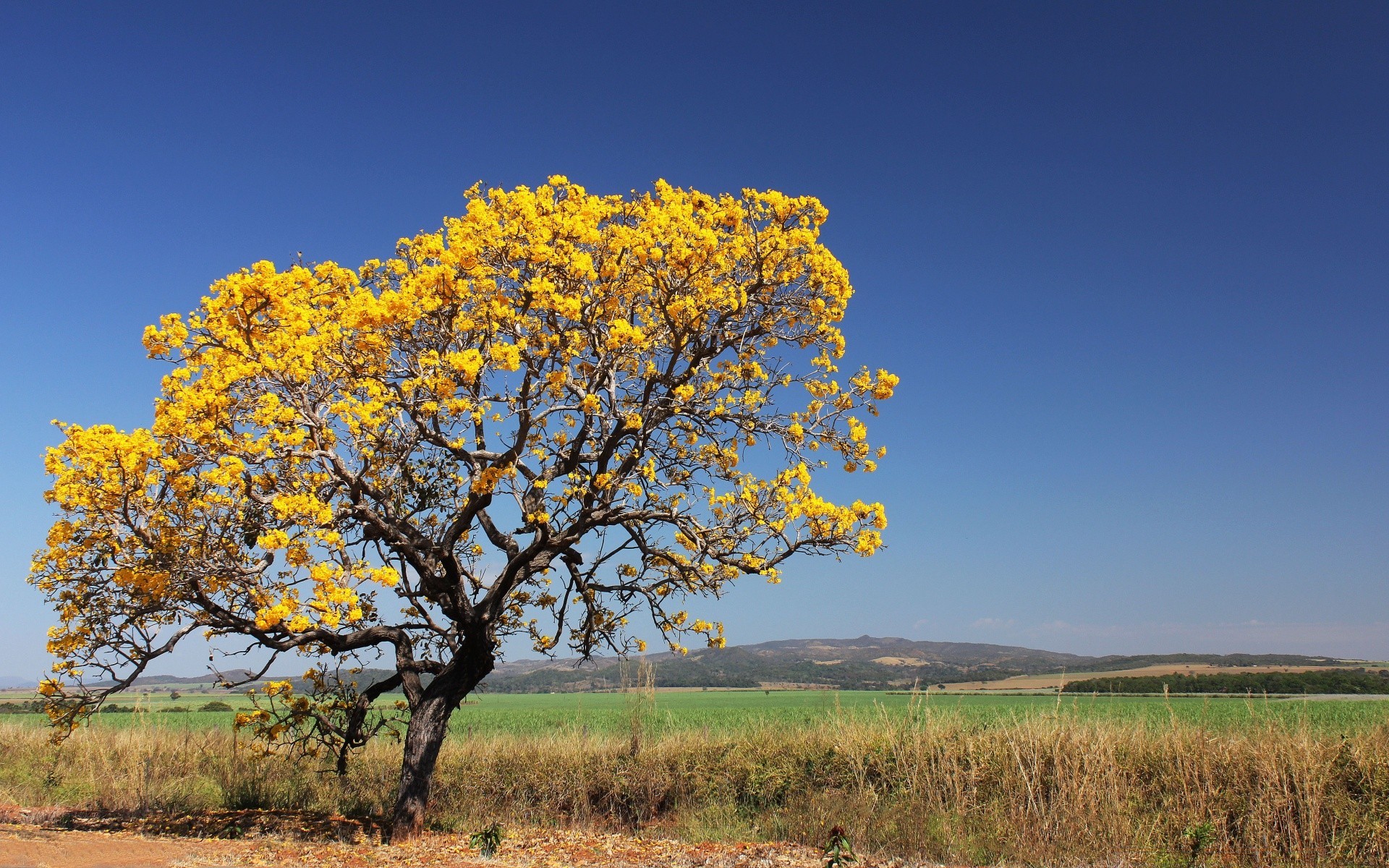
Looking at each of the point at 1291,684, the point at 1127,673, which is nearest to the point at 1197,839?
the point at 1291,684

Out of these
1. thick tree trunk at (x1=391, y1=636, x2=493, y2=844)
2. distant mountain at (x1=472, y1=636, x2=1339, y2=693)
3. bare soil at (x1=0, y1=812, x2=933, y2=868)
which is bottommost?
distant mountain at (x1=472, y1=636, x2=1339, y2=693)

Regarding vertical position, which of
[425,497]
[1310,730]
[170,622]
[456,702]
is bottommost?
[1310,730]

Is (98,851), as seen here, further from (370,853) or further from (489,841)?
(489,841)

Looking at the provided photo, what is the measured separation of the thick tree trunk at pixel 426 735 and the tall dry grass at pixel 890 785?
1653mm

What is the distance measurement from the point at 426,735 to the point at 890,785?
6534 mm

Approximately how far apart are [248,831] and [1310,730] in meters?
15.2

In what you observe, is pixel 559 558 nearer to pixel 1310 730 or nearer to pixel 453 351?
pixel 453 351

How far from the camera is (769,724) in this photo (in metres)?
14.8

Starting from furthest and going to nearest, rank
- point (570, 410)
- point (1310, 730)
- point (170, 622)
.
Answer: point (1310, 730) < point (570, 410) < point (170, 622)

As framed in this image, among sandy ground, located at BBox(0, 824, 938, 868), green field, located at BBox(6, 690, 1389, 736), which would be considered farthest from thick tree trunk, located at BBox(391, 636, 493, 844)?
green field, located at BBox(6, 690, 1389, 736)

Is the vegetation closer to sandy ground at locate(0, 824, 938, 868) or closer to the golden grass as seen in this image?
the golden grass

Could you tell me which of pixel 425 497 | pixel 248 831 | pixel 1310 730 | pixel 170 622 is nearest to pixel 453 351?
pixel 425 497

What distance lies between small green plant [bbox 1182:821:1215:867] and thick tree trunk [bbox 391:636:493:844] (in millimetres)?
8712

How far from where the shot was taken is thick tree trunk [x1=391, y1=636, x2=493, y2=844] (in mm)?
10078
